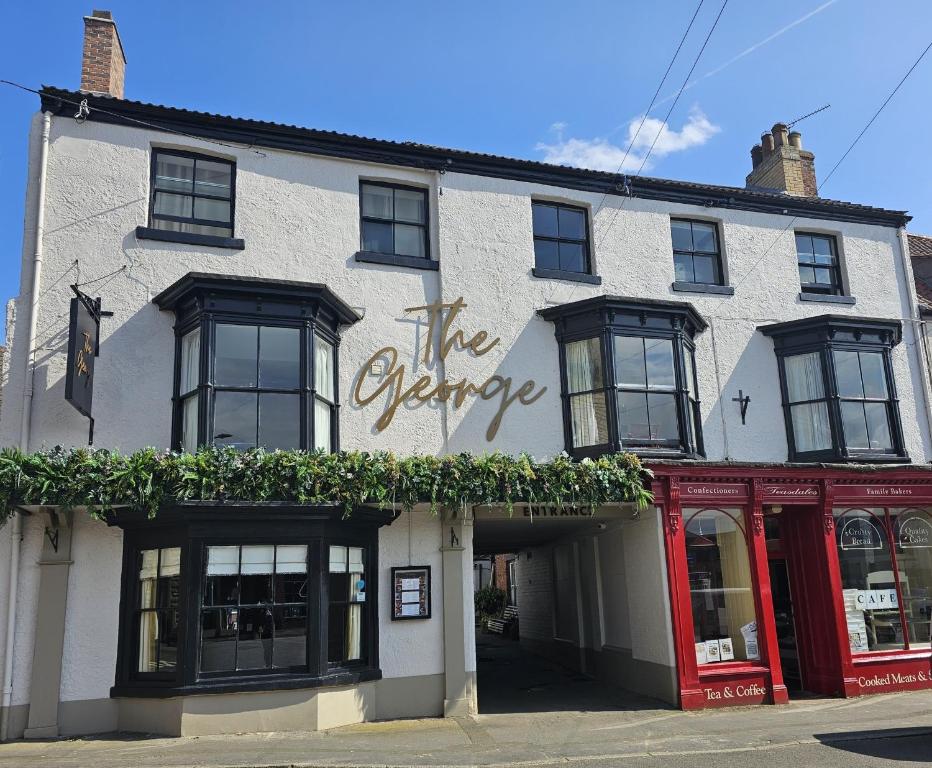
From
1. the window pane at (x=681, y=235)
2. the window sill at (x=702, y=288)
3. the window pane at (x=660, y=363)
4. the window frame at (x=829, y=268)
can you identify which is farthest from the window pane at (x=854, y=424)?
the window pane at (x=681, y=235)

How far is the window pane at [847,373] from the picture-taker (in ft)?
49.0

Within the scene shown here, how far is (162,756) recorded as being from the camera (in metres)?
9.45

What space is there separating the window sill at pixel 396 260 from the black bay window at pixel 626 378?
2180 millimetres

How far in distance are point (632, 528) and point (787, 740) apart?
14.0 feet

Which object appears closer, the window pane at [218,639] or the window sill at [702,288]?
the window pane at [218,639]

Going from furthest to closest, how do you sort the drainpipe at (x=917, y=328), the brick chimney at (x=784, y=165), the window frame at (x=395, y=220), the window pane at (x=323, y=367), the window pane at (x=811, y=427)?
the brick chimney at (x=784, y=165) → the drainpipe at (x=917, y=328) → the window pane at (x=811, y=427) → the window frame at (x=395, y=220) → the window pane at (x=323, y=367)

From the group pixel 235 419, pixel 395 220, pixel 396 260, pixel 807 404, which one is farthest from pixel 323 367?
pixel 807 404

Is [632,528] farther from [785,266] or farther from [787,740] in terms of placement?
[785,266]

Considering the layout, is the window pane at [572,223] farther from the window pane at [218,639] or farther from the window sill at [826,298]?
the window pane at [218,639]

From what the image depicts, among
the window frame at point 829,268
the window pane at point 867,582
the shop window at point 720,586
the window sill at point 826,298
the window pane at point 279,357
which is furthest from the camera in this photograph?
the window frame at point 829,268

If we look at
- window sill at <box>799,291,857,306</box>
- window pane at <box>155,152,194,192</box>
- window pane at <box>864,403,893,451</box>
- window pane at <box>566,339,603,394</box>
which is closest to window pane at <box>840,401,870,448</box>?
window pane at <box>864,403,893,451</box>

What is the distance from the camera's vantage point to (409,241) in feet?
45.5

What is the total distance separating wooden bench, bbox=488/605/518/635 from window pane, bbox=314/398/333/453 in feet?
48.4

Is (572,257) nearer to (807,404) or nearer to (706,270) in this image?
(706,270)
